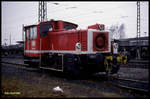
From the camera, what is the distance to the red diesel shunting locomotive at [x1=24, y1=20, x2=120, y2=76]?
737cm

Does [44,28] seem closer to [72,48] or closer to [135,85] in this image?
[72,48]

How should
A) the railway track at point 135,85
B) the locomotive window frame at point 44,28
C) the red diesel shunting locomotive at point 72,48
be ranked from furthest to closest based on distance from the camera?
the locomotive window frame at point 44,28 → the red diesel shunting locomotive at point 72,48 → the railway track at point 135,85

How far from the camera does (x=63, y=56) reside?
26.6 feet

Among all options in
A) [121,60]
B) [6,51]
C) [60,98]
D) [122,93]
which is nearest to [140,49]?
[121,60]

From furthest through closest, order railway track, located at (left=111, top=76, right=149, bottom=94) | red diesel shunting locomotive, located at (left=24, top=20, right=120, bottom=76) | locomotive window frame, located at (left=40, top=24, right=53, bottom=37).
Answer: locomotive window frame, located at (left=40, top=24, right=53, bottom=37) < red diesel shunting locomotive, located at (left=24, top=20, right=120, bottom=76) < railway track, located at (left=111, top=76, right=149, bottom=94)

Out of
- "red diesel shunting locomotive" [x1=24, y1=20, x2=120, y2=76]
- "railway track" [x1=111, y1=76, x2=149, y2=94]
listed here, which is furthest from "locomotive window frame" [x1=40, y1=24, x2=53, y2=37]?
"railway track" [x1=111, y1=76, x2=149, y2=94]

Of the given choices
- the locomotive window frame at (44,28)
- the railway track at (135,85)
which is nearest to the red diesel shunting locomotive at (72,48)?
the locomotive window frame at (44,28)

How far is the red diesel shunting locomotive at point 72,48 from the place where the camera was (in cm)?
737

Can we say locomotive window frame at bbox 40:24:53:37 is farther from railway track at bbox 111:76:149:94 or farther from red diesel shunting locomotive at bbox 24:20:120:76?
railway track at bbox 111:76:149:94

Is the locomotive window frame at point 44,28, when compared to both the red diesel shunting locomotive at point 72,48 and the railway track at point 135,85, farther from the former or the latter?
the railway track at point 135,85

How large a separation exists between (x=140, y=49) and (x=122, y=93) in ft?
52.9

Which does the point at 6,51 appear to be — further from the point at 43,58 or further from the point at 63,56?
the point at 63,56

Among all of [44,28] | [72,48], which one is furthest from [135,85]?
[44,28]

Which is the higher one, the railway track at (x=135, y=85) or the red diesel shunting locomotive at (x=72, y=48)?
the red diesel shunting locomotive at (x=72, y=48)
